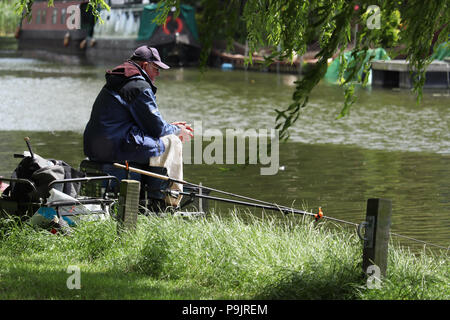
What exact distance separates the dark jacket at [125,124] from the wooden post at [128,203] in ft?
3.63

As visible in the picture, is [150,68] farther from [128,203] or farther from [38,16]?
[38,16]

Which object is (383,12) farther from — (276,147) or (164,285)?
(276,147)

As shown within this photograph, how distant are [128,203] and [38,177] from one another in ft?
3.58

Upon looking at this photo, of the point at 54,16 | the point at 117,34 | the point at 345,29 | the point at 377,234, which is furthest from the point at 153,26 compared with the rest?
the point at 377,234

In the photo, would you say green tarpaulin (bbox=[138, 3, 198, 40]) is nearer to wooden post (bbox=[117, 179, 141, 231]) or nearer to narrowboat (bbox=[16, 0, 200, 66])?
narrowboat (bbox=[16, 0, 200, 66])

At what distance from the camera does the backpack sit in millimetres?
7512

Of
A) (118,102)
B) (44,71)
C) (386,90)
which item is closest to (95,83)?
(44,71)

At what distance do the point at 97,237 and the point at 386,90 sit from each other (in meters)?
24.1

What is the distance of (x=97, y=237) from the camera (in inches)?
276

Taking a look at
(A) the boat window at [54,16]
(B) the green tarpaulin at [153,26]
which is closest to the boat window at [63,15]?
(A) the boat window at [54,16]

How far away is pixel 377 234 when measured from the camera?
5.73 meters
